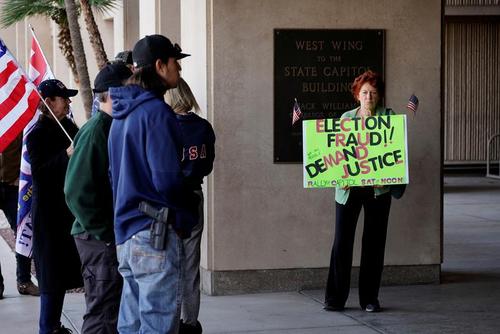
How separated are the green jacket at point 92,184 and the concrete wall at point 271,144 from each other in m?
3.09

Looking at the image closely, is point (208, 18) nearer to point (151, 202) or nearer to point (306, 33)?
point (306, 33)

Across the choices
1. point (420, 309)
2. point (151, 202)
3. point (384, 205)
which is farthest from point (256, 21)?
point (151, 202)

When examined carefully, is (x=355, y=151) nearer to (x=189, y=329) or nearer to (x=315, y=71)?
(x=315, y=71)

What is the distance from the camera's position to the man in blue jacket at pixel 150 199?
5137 millimetres

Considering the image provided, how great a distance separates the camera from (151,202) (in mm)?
5211

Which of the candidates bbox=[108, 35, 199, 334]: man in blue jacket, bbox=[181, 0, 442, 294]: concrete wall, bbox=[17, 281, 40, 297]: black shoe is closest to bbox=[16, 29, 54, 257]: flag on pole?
bbox=[17, 281, 40, 297]: black shoe

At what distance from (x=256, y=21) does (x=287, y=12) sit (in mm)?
301

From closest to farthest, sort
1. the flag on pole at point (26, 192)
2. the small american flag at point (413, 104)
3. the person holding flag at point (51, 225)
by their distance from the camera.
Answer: the person holding flag at point (51, 225), the small american flag at point (413, 104), the flag on pole at point (26, 192)

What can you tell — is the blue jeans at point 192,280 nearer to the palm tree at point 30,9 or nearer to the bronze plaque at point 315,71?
the bronze plaque at point 315,71

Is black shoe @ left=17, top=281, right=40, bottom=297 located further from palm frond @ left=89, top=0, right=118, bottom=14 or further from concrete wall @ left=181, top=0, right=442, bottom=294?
palm frond @ left=89, top=0, right=118, bottom=14

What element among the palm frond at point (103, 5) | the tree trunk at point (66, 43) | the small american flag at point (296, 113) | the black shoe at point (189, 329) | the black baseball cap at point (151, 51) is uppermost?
the palm frond at point (103, 5)

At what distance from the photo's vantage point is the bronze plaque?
9.19m

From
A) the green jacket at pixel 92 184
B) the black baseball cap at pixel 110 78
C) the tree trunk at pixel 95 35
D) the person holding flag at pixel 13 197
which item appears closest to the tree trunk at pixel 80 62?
the tree trunk at pixel 95 35

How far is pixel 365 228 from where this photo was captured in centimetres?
831
